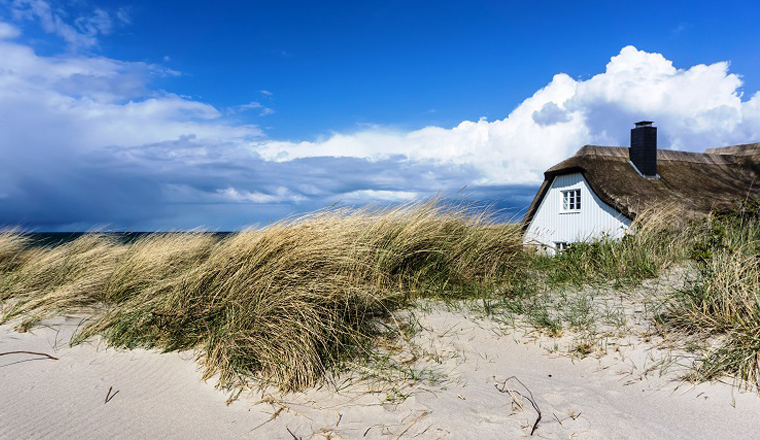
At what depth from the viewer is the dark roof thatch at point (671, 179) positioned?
14.8 meters

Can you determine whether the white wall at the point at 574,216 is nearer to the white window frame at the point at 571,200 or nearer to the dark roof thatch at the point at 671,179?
the white window frame at the point at 571,200

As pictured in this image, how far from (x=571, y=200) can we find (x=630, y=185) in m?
2.22

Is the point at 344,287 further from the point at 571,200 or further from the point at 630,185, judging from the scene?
the point at 571,200

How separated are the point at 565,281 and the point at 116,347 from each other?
482cm

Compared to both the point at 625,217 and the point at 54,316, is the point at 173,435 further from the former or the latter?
the point at 625,217

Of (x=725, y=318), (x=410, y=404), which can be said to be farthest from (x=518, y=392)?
(x=725, y=318)

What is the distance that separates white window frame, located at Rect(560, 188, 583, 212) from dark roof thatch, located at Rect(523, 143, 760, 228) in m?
0.77

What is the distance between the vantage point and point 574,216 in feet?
54.6

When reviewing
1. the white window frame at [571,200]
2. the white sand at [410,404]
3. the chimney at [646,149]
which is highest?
the chimney at [646,149]

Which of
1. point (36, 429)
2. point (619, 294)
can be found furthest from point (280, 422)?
point (619, 294)

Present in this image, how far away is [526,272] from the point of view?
18.9 feet

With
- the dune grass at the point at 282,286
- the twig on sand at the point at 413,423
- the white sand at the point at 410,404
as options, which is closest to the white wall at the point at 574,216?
the dune grass at the point at 282,286

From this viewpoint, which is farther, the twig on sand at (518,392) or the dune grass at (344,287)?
the dune grass at (344,287)

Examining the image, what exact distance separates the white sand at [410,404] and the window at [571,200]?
14.3m
